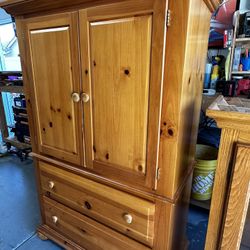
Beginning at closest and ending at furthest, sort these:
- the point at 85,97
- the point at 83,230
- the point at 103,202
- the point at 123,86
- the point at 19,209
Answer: the point at 123,86 < the point at 85,97 < the point at 103,202 < the point at 83,230 < the point at 19,209

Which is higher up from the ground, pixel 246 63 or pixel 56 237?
pixel 246 63

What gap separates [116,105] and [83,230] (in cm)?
83

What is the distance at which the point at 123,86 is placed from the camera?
2.69 feet

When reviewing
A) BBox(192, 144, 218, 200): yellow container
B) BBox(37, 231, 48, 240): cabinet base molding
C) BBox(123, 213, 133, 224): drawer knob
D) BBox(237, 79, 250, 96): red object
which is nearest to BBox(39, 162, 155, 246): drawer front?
BBox(123, 213, 133, 224): drawer knob

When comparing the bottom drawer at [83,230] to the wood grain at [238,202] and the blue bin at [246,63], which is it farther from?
the blue bin at [246,63]

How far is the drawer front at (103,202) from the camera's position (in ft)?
3.11

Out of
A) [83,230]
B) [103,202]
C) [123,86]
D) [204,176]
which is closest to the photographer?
[123,86]

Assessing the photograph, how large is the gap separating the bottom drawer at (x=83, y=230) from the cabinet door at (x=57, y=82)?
1.25 ft

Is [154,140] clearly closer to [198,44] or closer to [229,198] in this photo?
[229,198]

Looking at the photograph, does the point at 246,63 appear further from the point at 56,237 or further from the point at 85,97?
the point at 56,237

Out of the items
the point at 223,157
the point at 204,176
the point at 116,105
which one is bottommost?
the point at 204,176

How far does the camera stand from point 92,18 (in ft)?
2.66

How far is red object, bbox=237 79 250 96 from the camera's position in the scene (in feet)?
5.98

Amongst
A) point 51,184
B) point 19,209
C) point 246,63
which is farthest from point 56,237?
point 246,63
